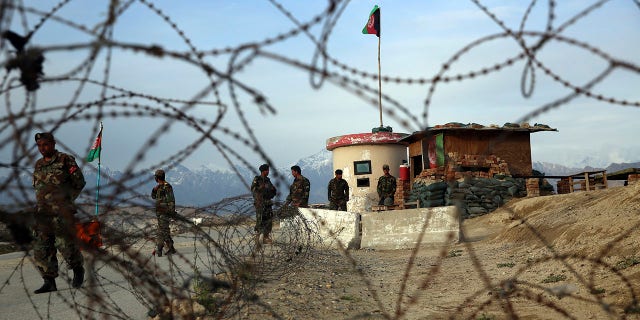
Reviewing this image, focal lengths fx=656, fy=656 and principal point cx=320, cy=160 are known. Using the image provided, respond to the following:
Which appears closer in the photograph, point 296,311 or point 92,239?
point 92,239

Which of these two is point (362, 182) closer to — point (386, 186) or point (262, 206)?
point (386, 186)

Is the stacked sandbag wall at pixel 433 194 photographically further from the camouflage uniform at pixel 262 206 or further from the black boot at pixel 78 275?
the black boot at pixel 78 275

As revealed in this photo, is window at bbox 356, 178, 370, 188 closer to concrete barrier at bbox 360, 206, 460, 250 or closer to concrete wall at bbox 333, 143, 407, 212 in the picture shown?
concrete wall at bbox 333, 143, 407, 212

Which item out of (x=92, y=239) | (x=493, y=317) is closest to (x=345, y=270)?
(x=493, y=317)

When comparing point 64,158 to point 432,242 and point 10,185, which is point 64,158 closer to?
point 10,185

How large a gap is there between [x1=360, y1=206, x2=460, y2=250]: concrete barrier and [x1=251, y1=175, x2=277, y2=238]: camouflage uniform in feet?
9.93

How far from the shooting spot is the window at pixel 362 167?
2761 cm

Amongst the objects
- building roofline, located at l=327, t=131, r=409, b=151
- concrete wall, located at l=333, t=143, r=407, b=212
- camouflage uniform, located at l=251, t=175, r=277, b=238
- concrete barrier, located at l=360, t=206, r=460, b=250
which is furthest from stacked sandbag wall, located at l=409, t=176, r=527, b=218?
camouflage uniform, located at l=251, t=175, r=277, b=238

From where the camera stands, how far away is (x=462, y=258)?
35.3 ft

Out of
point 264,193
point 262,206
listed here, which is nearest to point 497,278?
point 262,206

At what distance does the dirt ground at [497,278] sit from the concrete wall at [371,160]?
536 inches

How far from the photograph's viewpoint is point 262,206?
6812 mm

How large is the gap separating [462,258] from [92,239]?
879cm

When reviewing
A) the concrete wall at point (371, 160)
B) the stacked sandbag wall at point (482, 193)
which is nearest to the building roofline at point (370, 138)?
the concrete wall at point (371, 160)
